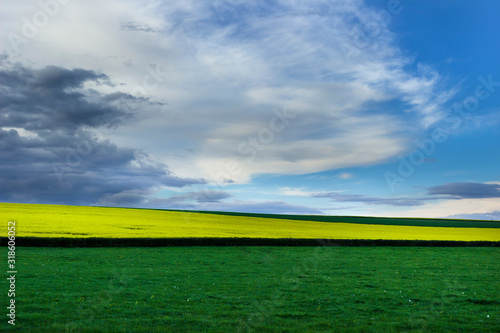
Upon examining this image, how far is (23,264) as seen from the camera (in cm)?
2084

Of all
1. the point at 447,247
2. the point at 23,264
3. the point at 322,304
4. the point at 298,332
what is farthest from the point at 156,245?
the point at 447,247

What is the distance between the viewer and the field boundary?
2948cm

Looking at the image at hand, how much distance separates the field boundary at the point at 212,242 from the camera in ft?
96.7

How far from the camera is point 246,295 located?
14.3m

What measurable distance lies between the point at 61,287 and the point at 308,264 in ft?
48.4
